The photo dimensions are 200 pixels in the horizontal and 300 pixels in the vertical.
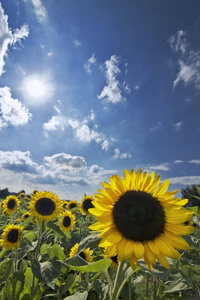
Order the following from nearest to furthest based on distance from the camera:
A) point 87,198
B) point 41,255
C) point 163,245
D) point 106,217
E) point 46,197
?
point 163,245
point 106,217
point 41,255
point 46,197
point 87,198

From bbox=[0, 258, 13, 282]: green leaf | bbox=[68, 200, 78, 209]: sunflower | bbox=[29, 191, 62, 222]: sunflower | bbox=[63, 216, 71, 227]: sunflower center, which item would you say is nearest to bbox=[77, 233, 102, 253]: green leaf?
bbox=[0, 258, 13, 282]: green leaf

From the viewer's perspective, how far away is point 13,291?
3.15 m

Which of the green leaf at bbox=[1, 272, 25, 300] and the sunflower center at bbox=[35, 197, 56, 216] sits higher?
the sunflower center at bbox=[35, 197, 56, 216]

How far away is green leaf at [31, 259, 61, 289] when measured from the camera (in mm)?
2725

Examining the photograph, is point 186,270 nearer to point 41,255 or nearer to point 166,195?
point 166,195

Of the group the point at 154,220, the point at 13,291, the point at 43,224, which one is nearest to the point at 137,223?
the point at 154,220

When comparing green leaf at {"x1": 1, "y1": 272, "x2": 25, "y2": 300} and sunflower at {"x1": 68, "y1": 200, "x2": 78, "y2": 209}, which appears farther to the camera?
sunflower at {"x1": 68, "y1": 200, "x2": 78, "y2": 209}

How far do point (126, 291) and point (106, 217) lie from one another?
1879mm

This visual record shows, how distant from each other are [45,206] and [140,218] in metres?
3.97

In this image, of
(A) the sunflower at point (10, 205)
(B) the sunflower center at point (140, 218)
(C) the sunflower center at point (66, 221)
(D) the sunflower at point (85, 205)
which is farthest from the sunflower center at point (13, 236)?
(A) the sunflower at point (10, 205)

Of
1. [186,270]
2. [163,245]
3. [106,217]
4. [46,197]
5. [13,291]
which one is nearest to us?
[163,245]

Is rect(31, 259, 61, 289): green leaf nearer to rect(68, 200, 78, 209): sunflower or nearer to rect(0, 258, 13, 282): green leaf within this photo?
rect(0, 258, 13, 282): green leaf

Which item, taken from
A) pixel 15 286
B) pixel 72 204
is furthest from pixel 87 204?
pixel 15 286

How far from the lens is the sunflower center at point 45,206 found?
4973 mm
